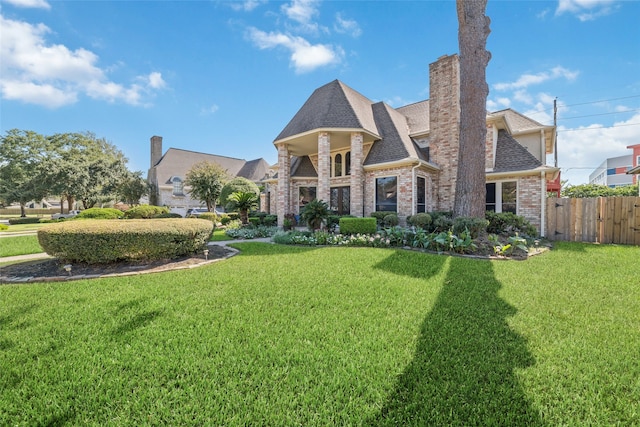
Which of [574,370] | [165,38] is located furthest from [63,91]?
[574,370]

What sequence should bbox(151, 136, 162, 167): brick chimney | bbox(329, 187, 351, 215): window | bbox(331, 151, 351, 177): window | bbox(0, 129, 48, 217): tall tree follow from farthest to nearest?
bbox(151, 136, 162, 167): brick chimney → bbox(0, 129, 48, 217): tall tree → bbox(331, 151, 351, 177): window → bbox(329, 187, 351, 215): window

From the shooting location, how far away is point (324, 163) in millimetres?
13375

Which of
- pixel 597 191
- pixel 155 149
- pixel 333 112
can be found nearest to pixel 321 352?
pixel 333 112

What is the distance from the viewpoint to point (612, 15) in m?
9.77

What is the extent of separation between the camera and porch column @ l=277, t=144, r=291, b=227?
1456 cm

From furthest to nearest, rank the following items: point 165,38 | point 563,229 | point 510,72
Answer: point 510,72, point 563,229, point 165,38

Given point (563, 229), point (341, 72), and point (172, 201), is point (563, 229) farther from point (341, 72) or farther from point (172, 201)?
point (172, 201)

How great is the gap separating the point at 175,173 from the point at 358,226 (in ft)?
107

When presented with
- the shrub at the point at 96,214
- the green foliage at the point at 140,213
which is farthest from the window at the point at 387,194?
the green foliage at the point at 140,213

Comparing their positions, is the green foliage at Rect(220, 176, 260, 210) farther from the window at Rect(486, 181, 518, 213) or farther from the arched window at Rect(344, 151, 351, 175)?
the window at Rect(486, 181, 518, 213)

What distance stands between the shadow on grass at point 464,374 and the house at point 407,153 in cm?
904

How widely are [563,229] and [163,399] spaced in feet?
45.2

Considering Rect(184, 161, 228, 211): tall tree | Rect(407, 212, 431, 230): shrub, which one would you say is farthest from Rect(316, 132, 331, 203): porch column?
Rect(184, 161, 228, 211): tall tree

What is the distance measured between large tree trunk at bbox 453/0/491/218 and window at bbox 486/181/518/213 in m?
4.26
